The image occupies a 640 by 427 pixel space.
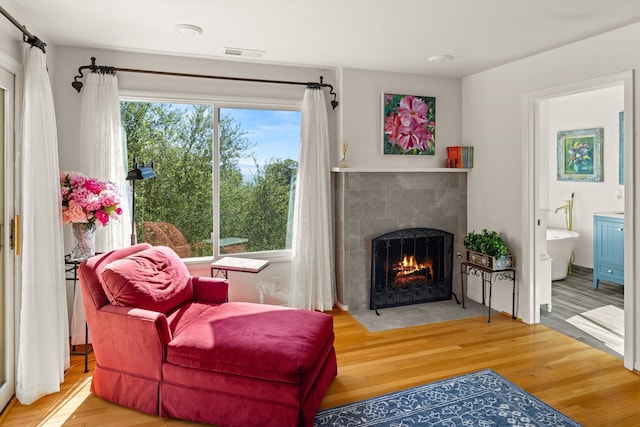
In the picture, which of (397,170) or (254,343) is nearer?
(254,343)

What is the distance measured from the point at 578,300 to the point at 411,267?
192 centimetres

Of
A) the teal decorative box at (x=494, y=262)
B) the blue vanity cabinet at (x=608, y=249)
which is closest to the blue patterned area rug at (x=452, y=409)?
the teal decorative box at (x=494, y=262)

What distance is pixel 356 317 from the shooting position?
14.1 feet

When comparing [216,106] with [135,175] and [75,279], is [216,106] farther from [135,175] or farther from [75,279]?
[75,279]

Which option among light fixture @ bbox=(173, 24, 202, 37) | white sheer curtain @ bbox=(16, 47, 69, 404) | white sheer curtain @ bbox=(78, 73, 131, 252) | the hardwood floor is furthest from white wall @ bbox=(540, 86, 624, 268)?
white sheer curtain @ bbox=(16, 47, 69, 404)

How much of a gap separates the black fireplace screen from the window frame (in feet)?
3.19

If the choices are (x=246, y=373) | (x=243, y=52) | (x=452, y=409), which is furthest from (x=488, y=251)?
(x=243, y=52)

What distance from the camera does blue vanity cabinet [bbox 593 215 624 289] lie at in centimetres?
499

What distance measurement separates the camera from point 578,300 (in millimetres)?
4812

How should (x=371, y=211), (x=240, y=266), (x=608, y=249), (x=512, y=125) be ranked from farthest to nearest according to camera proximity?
(x=608, y=249)
(x=371, y=211)
(x=512, y=125)
(x=240, y=266)

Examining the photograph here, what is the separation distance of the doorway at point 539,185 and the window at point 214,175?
2.27 m

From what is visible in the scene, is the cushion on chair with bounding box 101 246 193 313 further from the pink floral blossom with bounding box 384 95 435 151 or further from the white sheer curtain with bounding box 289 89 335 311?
the pink floral blossom with bounding box 384 95 435 151

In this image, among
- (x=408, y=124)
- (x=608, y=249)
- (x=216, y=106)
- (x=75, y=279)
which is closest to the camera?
(x=75, y=279)

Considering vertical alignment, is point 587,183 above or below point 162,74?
below
